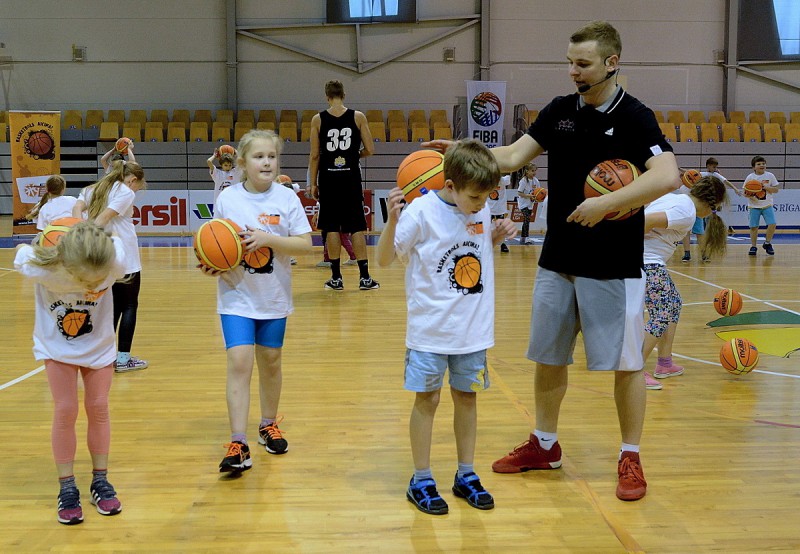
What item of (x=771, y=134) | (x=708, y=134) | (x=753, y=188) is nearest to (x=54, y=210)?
(x=753, y=188)

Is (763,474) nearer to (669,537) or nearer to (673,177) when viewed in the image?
(669,537)

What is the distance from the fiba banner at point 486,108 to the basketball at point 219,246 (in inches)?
593

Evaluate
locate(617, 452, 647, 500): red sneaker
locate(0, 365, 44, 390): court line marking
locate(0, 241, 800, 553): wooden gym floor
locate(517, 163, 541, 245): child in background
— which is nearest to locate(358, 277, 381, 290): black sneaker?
locate(0, 241, 800, 553): wooden gym floor

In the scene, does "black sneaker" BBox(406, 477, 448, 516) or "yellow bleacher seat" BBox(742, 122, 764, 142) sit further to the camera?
"yellow bleacher seat" BBox(742, 122, 764, 142)

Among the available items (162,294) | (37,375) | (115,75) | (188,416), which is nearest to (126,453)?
(188,416)

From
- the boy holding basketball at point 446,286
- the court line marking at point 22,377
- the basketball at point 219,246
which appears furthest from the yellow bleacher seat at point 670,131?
the basketball at point 219,246

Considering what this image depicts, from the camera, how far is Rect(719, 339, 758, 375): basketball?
17.6ft

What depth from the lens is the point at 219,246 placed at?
358 centimetres

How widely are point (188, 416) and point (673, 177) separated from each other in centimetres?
290

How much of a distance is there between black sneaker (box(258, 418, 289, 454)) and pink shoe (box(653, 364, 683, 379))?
108 inches

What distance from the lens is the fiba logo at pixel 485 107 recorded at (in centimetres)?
1827

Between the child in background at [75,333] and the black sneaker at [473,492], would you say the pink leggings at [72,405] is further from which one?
the black sneaker at [473,492]

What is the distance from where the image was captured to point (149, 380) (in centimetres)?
536

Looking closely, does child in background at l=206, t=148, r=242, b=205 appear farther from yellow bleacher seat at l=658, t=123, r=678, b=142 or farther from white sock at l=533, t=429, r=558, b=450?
yellow bleacher seat at l=658, t=123, r=678, b=142
